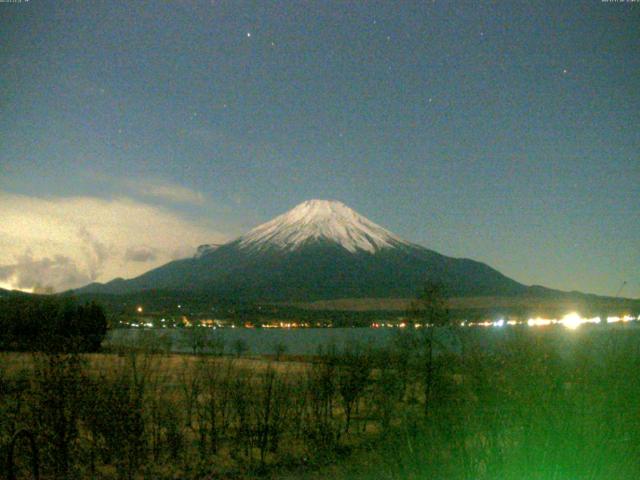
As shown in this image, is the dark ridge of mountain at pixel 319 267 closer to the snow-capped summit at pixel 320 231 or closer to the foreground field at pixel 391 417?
the snow-capped summit at pixel 320 231

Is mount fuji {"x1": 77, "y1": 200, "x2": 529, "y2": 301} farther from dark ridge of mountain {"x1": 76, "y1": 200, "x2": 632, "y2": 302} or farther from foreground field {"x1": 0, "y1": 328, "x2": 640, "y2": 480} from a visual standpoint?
foreground field {"x1": 0, "y1": 328, "x2": 640, "y2": 480}

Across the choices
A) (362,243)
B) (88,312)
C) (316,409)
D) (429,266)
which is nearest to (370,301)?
(429,266)

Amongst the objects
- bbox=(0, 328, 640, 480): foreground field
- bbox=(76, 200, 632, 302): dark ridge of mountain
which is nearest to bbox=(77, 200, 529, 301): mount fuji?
bbox=(76, 200, 632, 302): dark ridge of mountain

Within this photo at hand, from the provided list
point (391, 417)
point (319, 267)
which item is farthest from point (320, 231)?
point (391, 417)

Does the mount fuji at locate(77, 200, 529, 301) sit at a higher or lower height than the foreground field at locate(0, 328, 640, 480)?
higher

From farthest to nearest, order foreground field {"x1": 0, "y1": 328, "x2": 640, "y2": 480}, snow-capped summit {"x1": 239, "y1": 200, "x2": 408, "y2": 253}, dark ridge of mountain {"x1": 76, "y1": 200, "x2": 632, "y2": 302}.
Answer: snow-capped summit {"x1": 239, "y1": 200, "x2": 408, "y2": 253}
dark ridge of mountain {"x1": 76, "y1": 200, "x2": 632, "y2": 302}
foreground field {"x1": 0, "y1": 328, "x2": 640, "y2": 480}
